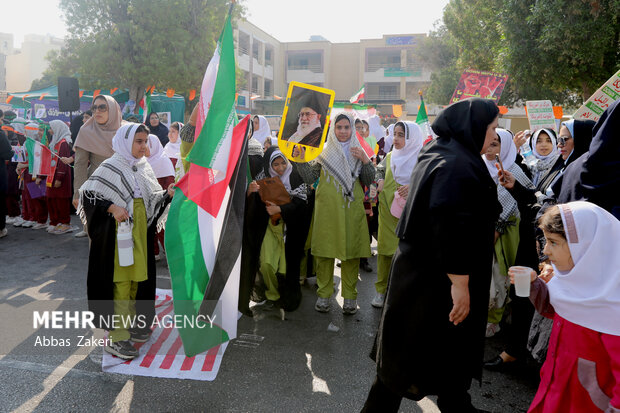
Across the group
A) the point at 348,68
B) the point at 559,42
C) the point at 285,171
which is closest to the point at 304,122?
the point at 285,171

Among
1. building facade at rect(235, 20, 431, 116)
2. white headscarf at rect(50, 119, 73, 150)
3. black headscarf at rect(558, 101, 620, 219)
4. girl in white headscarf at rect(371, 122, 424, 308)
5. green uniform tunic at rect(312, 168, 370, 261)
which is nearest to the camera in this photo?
black headscarf at rect(558, 101, 620, 219)

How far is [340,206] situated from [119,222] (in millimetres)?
1906

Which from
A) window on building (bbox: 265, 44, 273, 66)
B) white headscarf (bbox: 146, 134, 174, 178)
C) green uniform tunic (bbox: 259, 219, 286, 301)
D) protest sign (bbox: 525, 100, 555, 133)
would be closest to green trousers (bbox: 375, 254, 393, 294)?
green uniform tunic (bbox: 259, 219, 286, 301)

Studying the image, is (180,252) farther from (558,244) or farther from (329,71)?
(329,71)

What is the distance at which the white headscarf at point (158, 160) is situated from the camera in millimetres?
6066

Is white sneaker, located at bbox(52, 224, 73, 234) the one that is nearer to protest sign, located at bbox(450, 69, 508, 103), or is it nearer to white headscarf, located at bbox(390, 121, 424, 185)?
white headscarf, located at bbox(390, 121, 424, 185)

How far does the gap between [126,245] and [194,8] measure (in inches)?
690

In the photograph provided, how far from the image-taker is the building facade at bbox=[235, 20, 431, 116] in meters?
39.4

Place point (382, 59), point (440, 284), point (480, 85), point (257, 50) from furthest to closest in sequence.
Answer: point (382, 59)
point (257, 50)
point (480, 85)
point (440, 284)

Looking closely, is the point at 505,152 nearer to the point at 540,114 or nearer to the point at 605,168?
the point at 605,168

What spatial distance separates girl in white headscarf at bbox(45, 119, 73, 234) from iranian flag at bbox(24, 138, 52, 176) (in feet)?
0.40

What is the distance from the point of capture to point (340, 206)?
421cm

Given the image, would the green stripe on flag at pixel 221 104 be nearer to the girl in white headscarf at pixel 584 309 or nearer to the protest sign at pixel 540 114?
the girl in white headscarf at pixel 584 309

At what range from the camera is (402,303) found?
2139 millimetres
